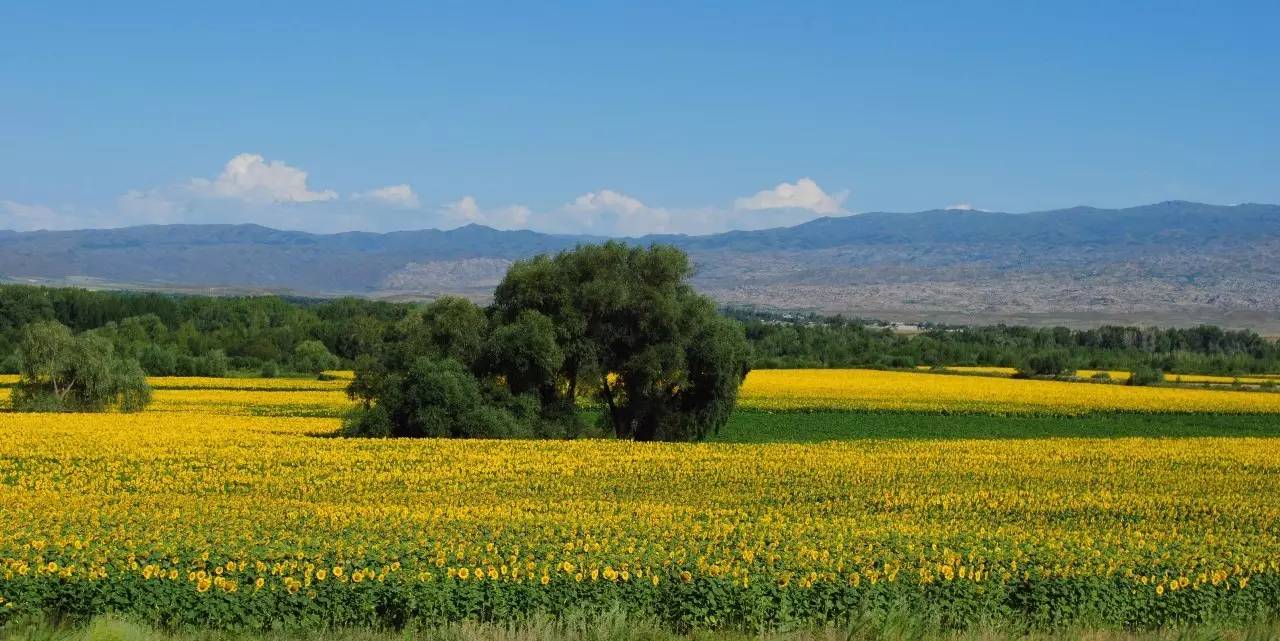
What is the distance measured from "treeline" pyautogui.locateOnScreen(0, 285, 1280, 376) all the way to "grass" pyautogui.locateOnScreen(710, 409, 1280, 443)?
3244 centimetres

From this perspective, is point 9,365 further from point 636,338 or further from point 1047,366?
point 1047,366

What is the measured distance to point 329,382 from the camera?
77.9 metres

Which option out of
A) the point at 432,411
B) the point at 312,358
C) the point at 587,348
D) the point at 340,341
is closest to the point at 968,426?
the point at 587,348

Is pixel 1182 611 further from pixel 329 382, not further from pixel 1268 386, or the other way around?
pixel 1268 386

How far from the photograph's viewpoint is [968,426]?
2178 inches

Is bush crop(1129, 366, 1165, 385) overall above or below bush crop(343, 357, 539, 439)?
below

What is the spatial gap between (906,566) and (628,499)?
394 inches

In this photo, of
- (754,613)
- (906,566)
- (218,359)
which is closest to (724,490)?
(906,566)

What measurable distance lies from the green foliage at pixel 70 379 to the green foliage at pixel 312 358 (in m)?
36.2

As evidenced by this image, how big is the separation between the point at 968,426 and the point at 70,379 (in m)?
41.4

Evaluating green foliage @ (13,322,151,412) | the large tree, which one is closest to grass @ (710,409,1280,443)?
the large tree

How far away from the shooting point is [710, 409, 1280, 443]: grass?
50906mm

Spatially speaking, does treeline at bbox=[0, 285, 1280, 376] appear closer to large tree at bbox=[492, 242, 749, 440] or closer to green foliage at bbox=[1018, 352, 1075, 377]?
green foliage at bbox=[1018, 352, 1075, 377]

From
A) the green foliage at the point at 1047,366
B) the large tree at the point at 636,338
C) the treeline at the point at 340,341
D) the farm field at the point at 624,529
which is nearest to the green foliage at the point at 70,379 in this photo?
the farm field at the point at 624,529
